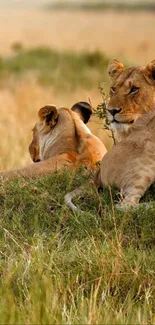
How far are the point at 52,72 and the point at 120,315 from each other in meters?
13.7

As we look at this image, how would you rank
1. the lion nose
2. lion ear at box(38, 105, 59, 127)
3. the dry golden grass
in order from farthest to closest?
the dry golden grass, lion ear at box(38, 105, 59, 127), the lion nose

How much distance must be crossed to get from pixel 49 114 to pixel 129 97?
93cm

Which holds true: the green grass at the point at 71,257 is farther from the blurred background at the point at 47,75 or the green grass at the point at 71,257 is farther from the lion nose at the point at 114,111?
the blurred background at the point at 47,75

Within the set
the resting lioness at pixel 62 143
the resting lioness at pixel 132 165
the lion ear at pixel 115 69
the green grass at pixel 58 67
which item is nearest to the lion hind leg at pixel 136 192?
the resting lioness at pixel 132 165

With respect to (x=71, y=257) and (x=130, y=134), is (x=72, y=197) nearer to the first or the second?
(x=130, y=134)

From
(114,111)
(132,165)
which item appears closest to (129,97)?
(114,111)

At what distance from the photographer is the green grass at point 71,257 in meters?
3.73

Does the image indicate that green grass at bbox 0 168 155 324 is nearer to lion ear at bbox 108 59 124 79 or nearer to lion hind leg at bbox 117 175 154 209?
lion hind leg at bbox 117 175 154 209

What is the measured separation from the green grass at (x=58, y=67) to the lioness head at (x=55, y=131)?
8.97 m

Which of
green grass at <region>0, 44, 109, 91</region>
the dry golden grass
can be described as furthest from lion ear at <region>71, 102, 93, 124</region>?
the dry golden grass

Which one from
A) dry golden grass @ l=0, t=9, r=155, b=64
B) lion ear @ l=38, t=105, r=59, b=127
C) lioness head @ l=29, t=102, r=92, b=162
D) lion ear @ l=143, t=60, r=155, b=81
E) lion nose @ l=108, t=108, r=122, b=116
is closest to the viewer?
lion nose @ l=108, t=108, r=122, b=116

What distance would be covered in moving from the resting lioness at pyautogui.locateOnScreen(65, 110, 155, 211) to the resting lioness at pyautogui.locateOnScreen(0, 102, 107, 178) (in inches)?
19.9

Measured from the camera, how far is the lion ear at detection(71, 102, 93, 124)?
644 cm

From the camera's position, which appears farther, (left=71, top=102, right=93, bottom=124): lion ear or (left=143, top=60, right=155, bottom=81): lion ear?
(left=71, top=102, right=93, bottom=124): lion ear
